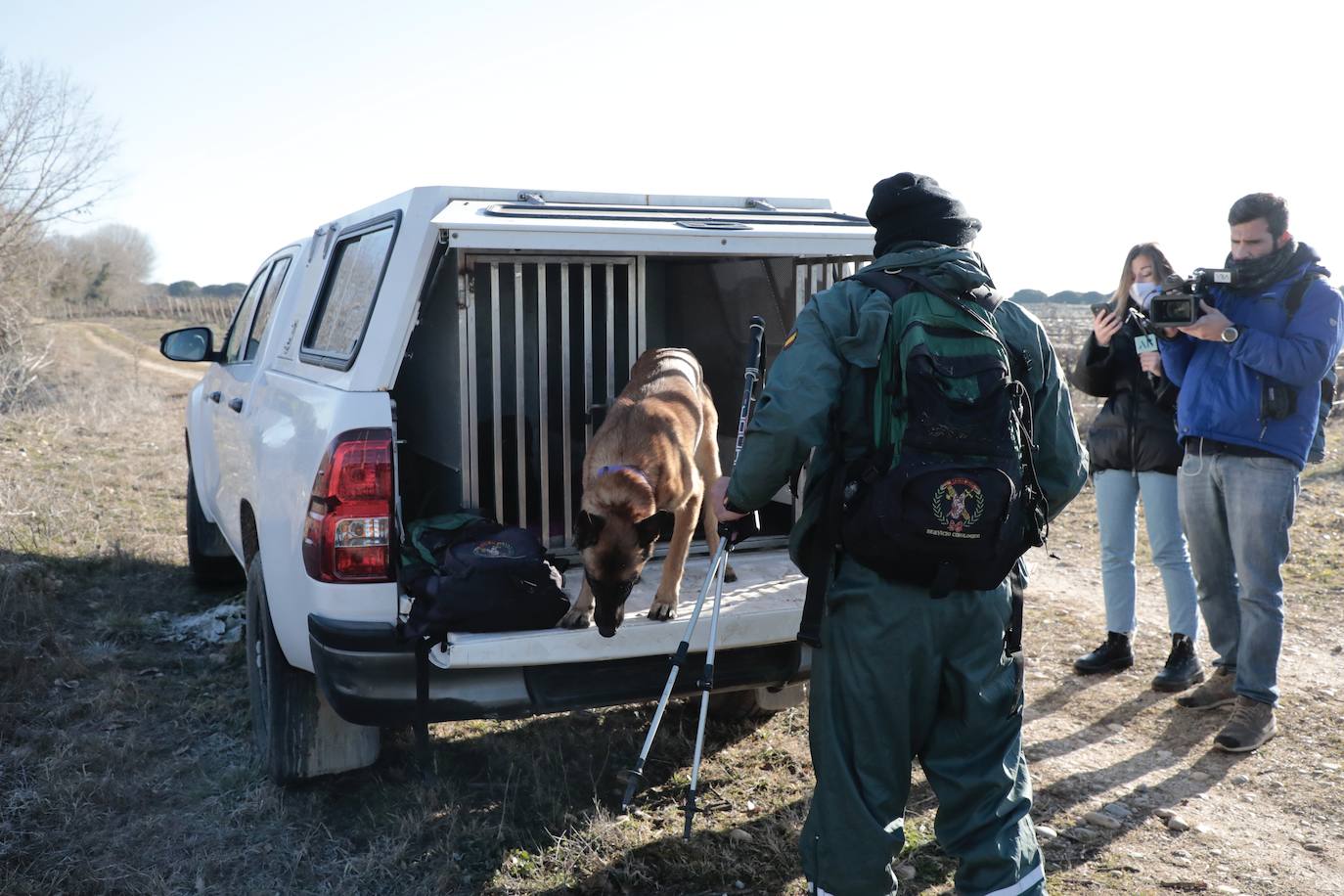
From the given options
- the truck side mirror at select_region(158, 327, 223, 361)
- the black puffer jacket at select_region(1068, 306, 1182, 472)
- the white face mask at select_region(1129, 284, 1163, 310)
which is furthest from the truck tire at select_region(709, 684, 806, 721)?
the truck side mirror at select_region(158, 327, 223, 361)

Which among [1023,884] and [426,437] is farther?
[426,437]

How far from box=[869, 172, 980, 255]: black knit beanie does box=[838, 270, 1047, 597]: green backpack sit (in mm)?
192

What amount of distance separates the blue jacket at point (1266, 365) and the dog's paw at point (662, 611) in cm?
256

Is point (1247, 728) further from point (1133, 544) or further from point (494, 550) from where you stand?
point (494, 550)

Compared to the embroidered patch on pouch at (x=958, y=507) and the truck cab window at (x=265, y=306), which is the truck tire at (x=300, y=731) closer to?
the truck cab window at (x=265, y=306)

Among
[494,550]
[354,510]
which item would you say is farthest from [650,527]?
[354,510]

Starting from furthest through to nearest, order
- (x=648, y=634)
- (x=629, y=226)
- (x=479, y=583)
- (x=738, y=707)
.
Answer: (x=738, y=707) < (x=629, y=226) < (x=648, y=634) < (x=479, y=583)

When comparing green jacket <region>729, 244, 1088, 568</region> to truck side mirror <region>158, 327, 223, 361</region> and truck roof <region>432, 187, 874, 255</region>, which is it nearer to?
truck roof <region>432, 187, 874, 255</region>

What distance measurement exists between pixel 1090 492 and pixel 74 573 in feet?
28.9

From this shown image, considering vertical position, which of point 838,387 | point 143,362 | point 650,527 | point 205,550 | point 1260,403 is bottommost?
point 143,362

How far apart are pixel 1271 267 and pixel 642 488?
9.41 feet

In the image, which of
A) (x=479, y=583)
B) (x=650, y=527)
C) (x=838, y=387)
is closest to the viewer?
(x=838, y=387)

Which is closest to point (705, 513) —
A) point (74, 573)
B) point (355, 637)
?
point (355, 637)

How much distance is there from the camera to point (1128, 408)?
5129 mm
